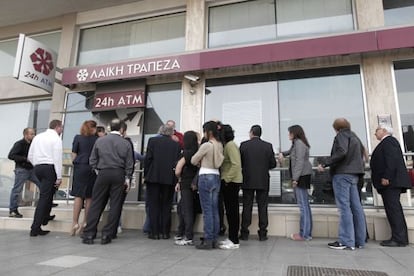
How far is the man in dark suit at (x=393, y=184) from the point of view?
4617 millimetres

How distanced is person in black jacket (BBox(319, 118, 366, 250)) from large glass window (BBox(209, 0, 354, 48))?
12.8ft

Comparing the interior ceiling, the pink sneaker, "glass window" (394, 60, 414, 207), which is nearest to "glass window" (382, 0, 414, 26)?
"glass window" (394, 60, 414, 207)

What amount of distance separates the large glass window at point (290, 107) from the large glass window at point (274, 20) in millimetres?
1132

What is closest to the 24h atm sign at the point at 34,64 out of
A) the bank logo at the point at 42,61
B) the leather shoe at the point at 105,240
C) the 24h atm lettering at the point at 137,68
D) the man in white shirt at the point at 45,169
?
the bank logo at the point at 42,61

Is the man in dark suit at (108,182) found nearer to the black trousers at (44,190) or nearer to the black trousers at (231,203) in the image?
the black trousers at (44,190)

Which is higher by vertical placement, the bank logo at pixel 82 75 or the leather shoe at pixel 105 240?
the bank logo at pixel 82 75

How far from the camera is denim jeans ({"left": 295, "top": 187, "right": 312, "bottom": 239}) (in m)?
5.07

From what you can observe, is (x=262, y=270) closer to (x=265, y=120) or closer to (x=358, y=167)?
(x=358, y=167)

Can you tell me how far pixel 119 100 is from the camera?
8.14 meters

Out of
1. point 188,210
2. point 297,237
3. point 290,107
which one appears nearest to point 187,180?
point 188,210

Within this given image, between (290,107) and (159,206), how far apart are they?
376 centimetres

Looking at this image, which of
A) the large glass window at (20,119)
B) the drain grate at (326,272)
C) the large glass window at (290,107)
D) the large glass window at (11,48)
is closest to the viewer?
the drain grate at (326,272)

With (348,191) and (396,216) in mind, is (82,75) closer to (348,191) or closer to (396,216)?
(348,191)

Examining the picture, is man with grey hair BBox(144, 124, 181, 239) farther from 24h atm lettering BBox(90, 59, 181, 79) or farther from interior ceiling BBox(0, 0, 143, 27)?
interior ceiling BBox(0, 0, 143, 27)
